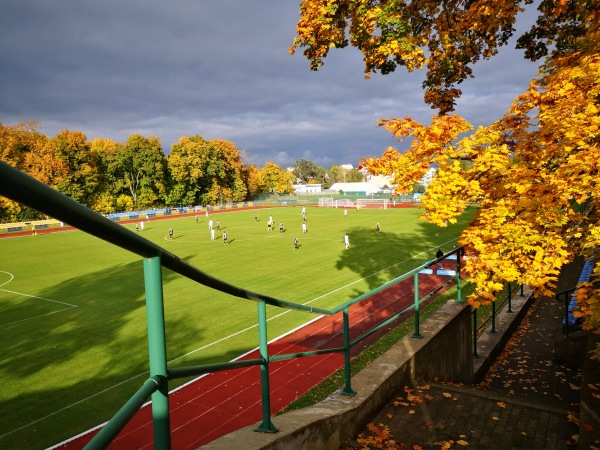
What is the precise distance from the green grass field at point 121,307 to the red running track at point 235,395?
77 centimetres

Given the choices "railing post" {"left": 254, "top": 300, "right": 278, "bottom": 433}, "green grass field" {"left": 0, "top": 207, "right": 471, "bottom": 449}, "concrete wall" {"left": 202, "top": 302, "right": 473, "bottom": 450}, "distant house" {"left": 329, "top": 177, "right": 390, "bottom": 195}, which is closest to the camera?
"railing post" {"left": 254, "top": 300, "right": 278, "bottom": 433}

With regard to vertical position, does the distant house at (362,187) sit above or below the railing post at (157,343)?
above

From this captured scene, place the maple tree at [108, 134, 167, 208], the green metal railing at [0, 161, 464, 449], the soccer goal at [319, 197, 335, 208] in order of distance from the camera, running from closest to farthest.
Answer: the green metal railing at [0, 161, 464, 449], the maple tree at [108, 134, 167, 208], the soccer goal at [319, 197, 335, 208]

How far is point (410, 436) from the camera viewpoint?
4574 mm

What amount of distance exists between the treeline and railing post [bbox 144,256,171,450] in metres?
49.1

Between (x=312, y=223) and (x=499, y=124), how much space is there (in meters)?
39.9

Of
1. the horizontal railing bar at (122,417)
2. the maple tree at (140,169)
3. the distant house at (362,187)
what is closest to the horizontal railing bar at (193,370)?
the horizontal railing bar at (122,417)

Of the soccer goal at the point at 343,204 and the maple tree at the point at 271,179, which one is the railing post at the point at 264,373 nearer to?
the soccer goal at the point at 343,204

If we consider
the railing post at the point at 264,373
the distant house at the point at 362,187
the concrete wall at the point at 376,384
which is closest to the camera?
the railing post at the point at 264,373

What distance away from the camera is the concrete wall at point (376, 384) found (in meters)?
3.39

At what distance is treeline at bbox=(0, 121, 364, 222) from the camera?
53719 mm

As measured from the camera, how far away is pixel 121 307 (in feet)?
56.9

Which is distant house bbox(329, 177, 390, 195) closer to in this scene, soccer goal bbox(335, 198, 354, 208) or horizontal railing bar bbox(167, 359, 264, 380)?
soccer goal bbox(335, 198, 354, 208)

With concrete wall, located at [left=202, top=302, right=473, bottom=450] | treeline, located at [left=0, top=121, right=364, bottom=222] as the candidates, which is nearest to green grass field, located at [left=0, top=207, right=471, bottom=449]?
concrete wall, located at [left=202, top=302, right=473, bottom=450]
